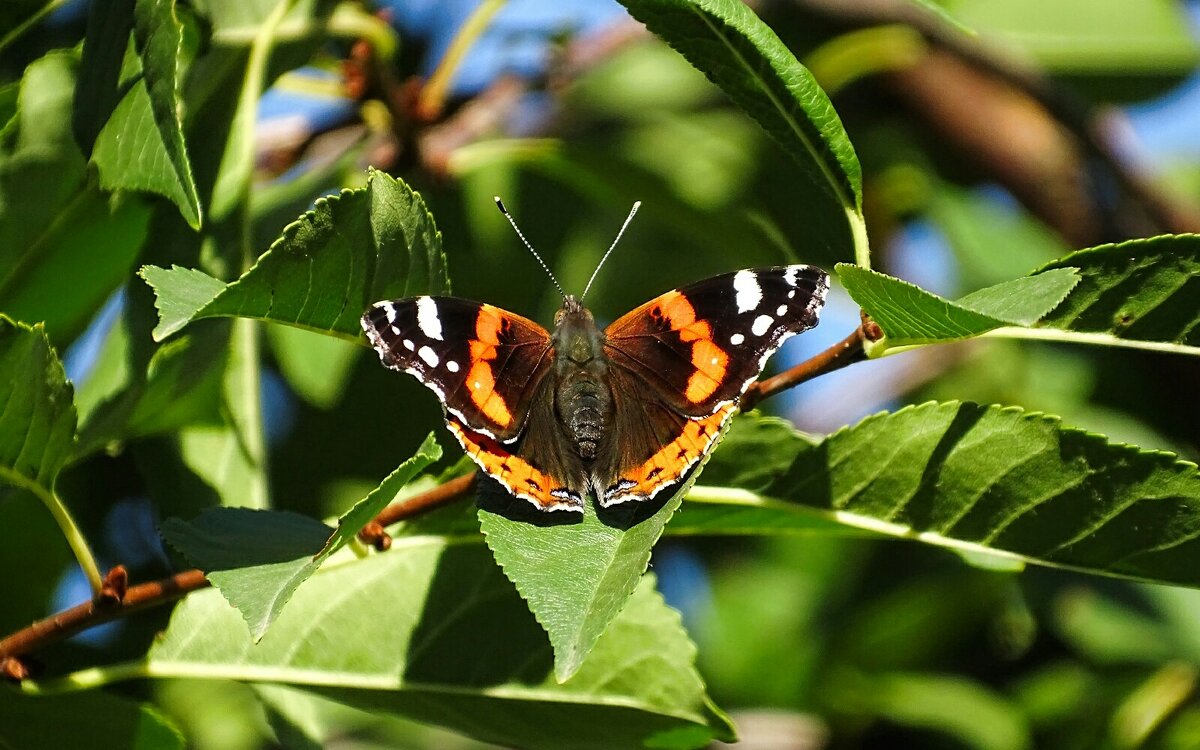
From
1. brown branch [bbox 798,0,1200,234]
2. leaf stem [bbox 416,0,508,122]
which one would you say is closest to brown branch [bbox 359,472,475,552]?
leaf stem [bbox 416,0,508,122]

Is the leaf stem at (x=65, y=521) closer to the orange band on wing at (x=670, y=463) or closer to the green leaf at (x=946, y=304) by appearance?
the orange band on wing at (x=670, y=463)

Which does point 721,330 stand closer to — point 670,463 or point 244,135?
point 670,463

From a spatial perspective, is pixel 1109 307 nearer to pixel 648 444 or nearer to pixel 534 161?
pixel 648 444

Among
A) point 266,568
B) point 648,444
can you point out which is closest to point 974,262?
point 648,444

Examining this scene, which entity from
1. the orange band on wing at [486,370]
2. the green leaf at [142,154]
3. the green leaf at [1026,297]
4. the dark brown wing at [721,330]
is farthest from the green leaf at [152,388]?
the green leaf at [1026,297]

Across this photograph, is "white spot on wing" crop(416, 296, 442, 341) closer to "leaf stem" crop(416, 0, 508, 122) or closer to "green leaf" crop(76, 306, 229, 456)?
"green leaf" crop(76, 306, 229, 456)

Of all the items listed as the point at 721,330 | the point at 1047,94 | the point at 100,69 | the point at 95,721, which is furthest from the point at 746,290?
the point at 1047,94
